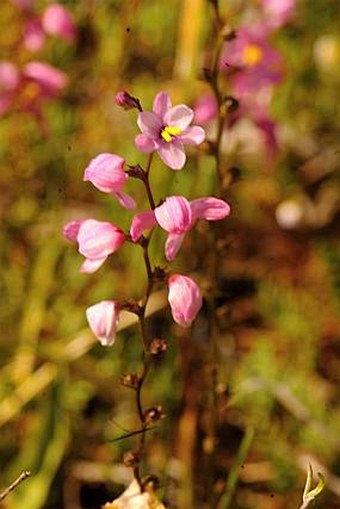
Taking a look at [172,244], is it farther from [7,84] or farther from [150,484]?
[7,84]

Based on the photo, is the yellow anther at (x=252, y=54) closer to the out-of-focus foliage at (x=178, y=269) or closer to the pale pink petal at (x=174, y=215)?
the out-of-focus foliage at (x=178, y=269)

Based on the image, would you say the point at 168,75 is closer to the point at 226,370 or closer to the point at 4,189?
the point at 4,189

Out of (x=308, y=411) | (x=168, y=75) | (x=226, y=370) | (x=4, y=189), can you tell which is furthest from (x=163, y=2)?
(x=308, y=411)

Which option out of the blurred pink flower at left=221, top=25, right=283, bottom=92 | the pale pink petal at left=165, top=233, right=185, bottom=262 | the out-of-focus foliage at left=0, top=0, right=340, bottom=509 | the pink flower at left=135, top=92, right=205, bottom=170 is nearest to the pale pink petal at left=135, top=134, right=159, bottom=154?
the pink flower at left=135, top=92, right=205, bottom=170

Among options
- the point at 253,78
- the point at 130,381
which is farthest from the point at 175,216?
the point at 253,78

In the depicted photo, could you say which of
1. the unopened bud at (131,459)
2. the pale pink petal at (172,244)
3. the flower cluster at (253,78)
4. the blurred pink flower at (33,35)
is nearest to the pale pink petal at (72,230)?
the pale pink petal at (172,244)

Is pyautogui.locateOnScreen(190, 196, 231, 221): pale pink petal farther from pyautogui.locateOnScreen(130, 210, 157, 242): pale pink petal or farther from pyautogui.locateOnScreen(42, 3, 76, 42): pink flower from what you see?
pyautogui.locateOnScreen(42, 3, 76, 42): pink flower
